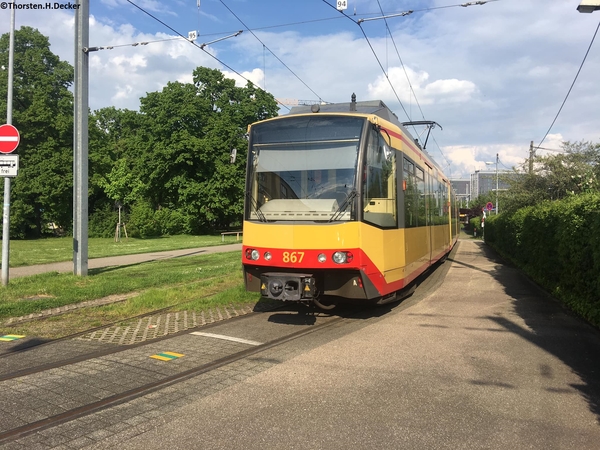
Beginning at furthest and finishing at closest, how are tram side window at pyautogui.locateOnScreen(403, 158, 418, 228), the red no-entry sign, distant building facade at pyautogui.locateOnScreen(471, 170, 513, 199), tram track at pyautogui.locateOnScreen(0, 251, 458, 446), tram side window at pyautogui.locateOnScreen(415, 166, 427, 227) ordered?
distant building facade at pyautogui.locateOnScreen(471, 170, 513, 199) < the red no-entry sign < tram side window at pyautogui.locateOnScreen(415, 166, 427, 227) < tram side window at pyautogui.locateOnScreen(403, 158, 418, 228) < tram track at pyautogui.locateOnScreen(0, 251, 458, 446)

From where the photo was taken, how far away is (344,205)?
7.04 meters

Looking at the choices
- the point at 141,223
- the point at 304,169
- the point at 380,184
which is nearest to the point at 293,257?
the point at 304,169

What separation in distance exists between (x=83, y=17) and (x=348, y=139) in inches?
350

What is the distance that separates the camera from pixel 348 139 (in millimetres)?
7273

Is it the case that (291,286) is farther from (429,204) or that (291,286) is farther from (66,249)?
(66,249)

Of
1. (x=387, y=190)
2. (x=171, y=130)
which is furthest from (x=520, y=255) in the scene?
(x=171, y=130)

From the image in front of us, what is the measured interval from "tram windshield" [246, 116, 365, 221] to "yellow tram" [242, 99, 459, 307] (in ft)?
0.05

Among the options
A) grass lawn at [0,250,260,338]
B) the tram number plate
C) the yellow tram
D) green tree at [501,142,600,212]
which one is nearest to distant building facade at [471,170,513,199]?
green tree at [501,142,600,212]

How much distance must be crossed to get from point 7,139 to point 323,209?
7.79m

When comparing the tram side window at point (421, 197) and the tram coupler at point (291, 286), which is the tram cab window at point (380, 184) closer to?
the tram coupler at point (291, 286)

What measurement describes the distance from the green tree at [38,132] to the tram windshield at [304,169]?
3459 cm

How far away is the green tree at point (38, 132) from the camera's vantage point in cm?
3706

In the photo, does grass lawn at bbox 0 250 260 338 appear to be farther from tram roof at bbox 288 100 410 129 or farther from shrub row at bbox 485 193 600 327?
shrub row at bbox 485 193 600 327

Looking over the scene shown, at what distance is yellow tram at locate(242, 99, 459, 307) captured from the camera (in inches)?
274
